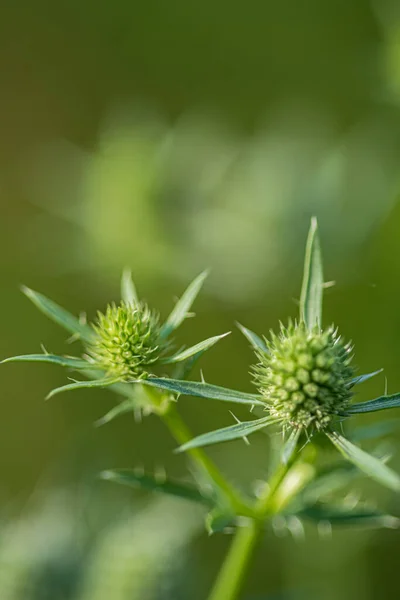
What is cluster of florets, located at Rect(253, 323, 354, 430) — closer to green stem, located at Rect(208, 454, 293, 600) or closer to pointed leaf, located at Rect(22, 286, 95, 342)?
green stem, located at Rect(208, 454, 293, 600)

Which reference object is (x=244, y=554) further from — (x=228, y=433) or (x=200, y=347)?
(x=200, y=347)

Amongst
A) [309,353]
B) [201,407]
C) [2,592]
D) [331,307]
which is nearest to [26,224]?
[201,407]

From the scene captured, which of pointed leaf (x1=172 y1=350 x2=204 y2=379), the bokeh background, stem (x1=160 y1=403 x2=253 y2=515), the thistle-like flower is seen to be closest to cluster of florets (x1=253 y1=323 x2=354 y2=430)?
the thistle-like flower

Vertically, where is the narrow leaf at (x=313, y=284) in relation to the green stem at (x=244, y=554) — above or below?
above

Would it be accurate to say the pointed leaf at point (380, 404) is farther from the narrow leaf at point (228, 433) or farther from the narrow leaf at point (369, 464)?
the narrow leaf at point (228, 433)

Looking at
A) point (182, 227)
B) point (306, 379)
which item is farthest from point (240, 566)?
point (182, 227)

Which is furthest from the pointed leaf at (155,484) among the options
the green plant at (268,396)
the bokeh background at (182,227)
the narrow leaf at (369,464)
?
the bokeh background at (182,227)
